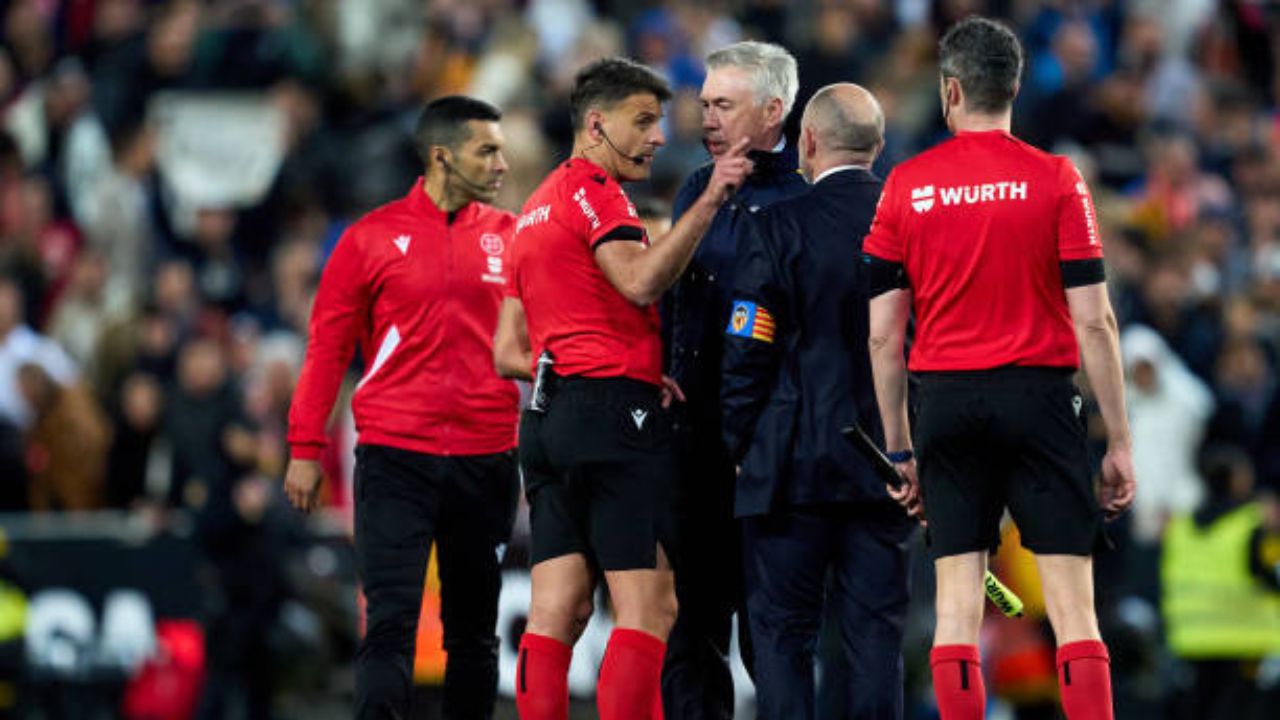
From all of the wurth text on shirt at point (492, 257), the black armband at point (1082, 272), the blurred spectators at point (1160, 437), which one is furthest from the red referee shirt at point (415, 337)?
the blurred spectators at point (1160, 437)

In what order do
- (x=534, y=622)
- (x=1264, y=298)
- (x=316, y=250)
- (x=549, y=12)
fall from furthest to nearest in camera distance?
(x=549, y=12) → (x=316, y=250) → (x=1264, y=298) → (x=534, y=622)

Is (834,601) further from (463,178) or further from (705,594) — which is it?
(463,178)

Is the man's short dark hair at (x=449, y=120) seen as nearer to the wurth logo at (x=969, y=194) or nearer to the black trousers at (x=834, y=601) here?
the black trousers at (x=834, y=601)

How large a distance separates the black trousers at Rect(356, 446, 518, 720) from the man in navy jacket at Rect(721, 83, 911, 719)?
1.24 m

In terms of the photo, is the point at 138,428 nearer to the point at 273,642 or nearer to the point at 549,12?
the point at 273,642

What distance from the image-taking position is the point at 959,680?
7770mm

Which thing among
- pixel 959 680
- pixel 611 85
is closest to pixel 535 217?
pixel 611 85

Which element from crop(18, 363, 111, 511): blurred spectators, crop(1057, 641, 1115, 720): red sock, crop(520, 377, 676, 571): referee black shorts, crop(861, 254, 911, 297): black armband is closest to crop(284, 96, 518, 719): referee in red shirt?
crop(520, 377, 676, 571): referee black shorts

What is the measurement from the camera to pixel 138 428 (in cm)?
1559

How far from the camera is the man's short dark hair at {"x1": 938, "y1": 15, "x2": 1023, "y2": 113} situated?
25.8 feet

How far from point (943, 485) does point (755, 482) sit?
84 cm

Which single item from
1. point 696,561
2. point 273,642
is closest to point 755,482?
point 696,561

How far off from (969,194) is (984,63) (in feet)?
1.51

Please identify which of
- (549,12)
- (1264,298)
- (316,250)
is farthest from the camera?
(549,12)
